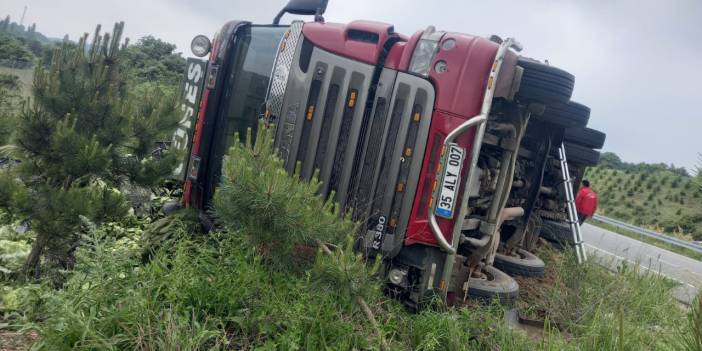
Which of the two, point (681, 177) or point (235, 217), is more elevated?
point (681, 177)

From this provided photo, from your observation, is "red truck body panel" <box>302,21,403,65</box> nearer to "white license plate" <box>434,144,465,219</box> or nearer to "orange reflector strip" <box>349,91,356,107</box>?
"orange reflector strip" <box>349,91,356,107</box>

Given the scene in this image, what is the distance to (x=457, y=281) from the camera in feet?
13.2

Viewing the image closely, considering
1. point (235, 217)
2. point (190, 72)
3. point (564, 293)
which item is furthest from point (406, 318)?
point (190, 72)

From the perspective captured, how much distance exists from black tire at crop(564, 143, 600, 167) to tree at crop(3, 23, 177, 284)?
4576 millimetres

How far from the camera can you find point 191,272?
10.4 feet

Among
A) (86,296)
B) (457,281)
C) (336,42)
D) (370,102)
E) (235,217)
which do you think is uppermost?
(336,42)

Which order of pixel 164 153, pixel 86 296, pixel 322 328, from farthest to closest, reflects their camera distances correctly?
pixel 164 153 → pixel 322 328 → pixel 86 296

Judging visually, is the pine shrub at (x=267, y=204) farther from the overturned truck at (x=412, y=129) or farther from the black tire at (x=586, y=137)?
the black tire at (x=586, y=137)

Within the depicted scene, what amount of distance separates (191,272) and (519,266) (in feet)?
10.8

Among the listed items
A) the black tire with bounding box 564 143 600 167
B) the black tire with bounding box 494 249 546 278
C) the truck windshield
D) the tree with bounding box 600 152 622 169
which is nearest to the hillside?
the tree with bounding box 600 152 622 169

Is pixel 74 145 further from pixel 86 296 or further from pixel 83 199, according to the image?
pixel 86 296

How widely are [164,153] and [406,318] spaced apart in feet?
7.98

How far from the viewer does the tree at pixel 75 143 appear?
11.8 ft

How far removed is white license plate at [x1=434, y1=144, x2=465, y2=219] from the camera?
3.66 meters
